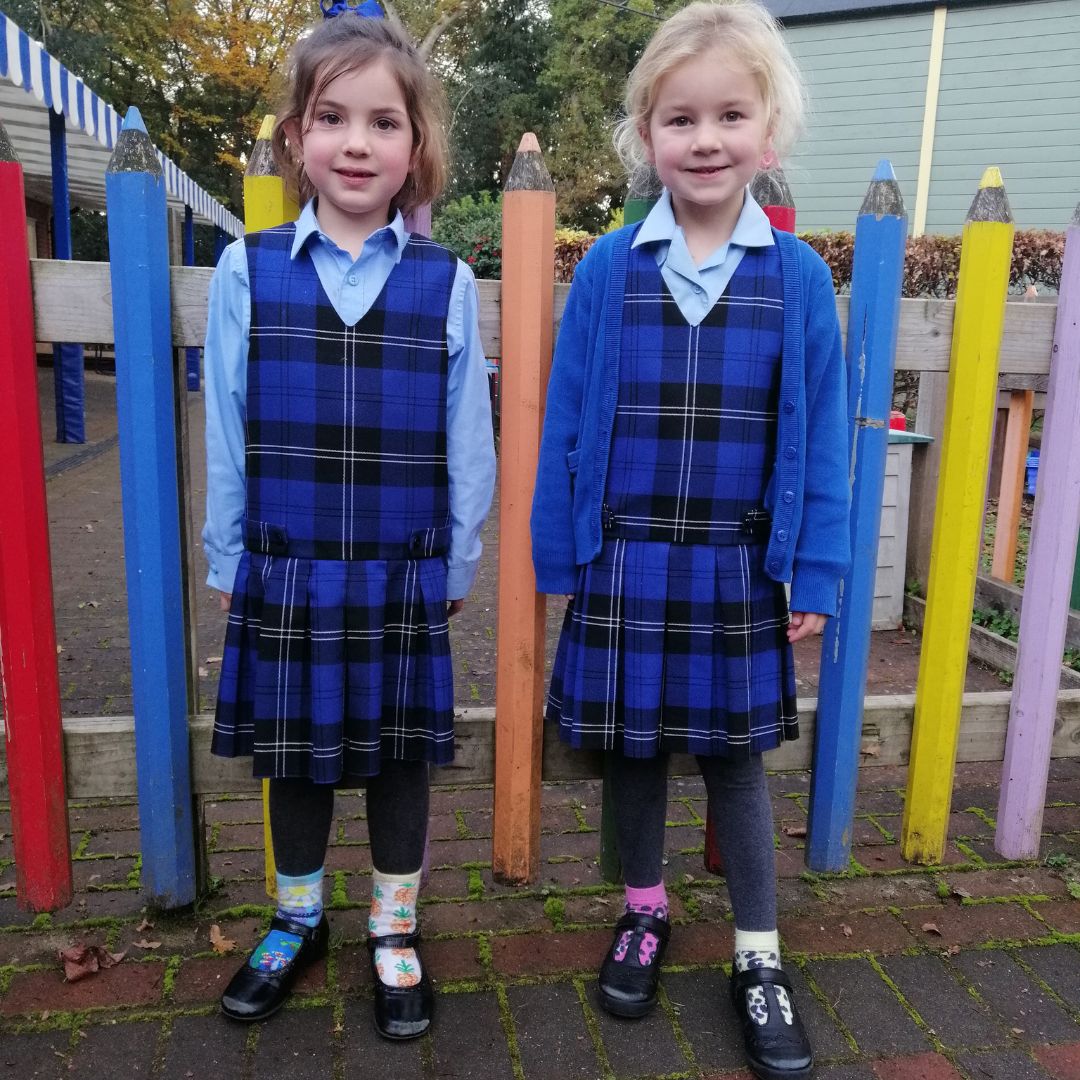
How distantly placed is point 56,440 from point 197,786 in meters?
9.85

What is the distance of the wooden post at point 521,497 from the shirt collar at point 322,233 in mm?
233

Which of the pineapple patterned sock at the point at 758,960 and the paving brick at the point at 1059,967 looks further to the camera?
the paving brick at the point at 1059,967

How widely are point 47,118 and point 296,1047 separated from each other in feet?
35.6

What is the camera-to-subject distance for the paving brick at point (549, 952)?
87.1 inches

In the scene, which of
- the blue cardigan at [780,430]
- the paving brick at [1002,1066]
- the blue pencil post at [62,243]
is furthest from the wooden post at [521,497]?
the blue pencil post at [62,243]

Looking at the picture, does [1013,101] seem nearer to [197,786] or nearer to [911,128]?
[911,128]

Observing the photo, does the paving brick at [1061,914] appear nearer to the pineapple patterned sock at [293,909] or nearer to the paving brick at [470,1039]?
the paving brick at [470,1039]

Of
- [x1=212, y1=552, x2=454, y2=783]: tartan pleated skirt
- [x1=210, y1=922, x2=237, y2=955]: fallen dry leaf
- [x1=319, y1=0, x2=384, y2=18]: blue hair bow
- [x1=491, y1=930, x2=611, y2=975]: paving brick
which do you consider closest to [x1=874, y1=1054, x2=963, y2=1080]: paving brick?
[x1=491, y1=930, x2=611, y2=975]: paving brick

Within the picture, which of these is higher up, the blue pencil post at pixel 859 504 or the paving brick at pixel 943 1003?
the blue pencil post at pixel 859 504

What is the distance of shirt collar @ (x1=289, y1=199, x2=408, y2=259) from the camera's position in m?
1.94

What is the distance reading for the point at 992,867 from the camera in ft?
8.65

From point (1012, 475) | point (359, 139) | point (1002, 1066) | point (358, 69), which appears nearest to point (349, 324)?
point (359, 139)

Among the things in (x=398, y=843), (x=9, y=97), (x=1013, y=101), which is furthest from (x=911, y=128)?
(x=398, y=843)

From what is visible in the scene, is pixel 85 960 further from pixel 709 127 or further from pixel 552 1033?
pixel 709 127
